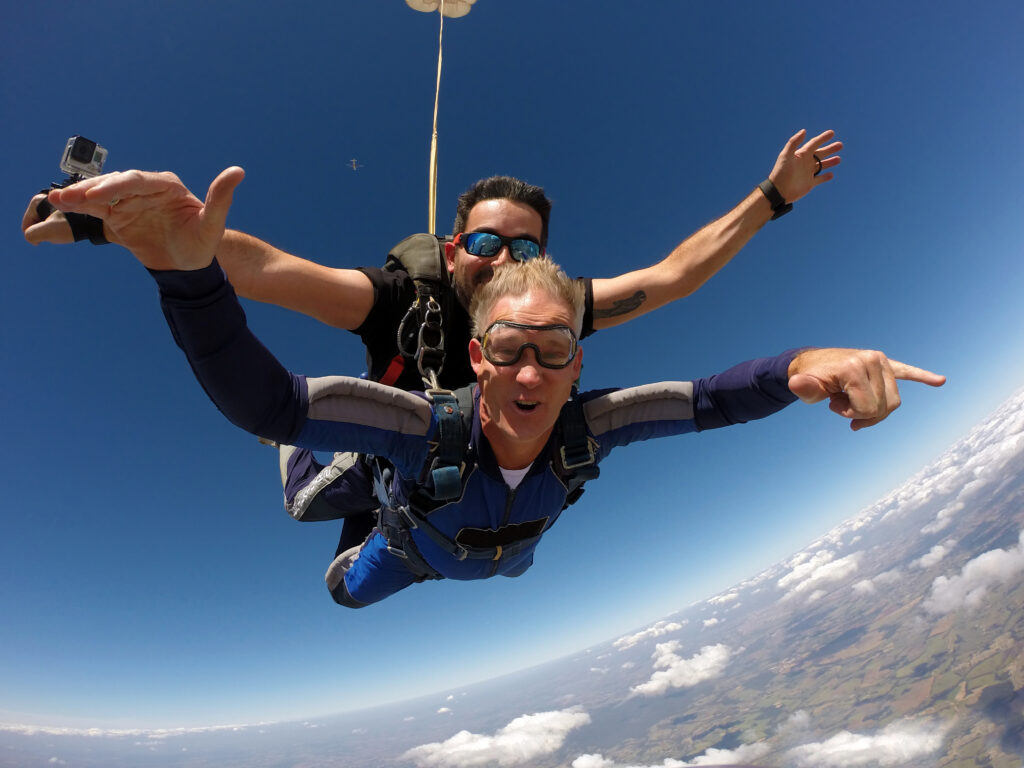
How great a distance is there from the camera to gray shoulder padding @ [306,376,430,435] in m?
1.31

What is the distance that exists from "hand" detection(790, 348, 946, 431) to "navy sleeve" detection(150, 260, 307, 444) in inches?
55.6

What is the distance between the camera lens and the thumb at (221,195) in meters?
0.82

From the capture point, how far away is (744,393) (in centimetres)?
166

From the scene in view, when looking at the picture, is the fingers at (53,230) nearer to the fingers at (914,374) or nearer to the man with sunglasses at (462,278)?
the man with sunglasses at (462,278)

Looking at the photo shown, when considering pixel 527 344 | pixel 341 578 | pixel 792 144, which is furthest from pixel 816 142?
pixel 341 578

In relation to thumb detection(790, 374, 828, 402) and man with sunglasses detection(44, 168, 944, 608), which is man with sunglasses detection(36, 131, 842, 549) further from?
thumb detection(790, 374, 828, 402)

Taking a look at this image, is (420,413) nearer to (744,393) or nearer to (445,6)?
(744,393)

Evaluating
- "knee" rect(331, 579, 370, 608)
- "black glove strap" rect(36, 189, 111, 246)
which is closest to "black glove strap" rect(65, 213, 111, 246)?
"black glove strap" rect(36, 189, 111, 246)

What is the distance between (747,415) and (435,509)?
1.30 m

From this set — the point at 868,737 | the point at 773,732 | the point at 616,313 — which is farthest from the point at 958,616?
the point at 616,313

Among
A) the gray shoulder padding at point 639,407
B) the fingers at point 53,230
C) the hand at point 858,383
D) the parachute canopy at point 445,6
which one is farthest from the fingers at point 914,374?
the parachute canopy at point 445,6

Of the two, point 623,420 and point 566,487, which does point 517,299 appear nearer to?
point 623,420

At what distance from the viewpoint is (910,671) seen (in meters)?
85.0

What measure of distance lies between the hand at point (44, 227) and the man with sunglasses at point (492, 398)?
30cm
